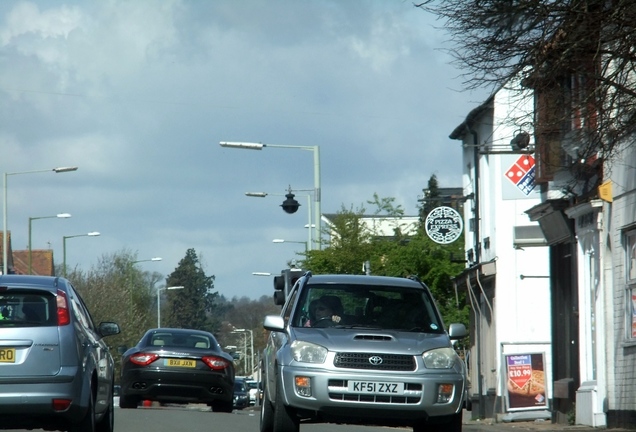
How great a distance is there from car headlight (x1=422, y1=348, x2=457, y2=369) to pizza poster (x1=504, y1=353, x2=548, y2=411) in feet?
45.2

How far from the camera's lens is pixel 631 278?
2080 cm

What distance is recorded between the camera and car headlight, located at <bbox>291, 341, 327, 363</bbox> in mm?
13344

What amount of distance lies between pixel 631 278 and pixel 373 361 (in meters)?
8.61

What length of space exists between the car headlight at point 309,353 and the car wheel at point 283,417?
1.29 feet

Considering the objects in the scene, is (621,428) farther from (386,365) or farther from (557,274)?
(386,365)

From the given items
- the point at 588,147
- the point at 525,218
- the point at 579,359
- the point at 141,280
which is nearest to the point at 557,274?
the point at 579,359

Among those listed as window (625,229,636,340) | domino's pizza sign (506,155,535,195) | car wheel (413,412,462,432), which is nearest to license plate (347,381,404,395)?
car wheel (413,412,462,432)

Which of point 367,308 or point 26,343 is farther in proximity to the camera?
point 367,308

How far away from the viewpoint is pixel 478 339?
38.8m

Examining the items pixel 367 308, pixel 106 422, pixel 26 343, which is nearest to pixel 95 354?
pixel 26 343

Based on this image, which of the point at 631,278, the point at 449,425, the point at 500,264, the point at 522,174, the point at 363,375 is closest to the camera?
the point at 363,375

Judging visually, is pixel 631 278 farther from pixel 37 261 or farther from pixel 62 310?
pixel 37 261

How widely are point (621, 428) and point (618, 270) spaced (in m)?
2.45

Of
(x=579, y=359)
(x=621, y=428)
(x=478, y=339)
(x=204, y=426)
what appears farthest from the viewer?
(x=478, y=339)
